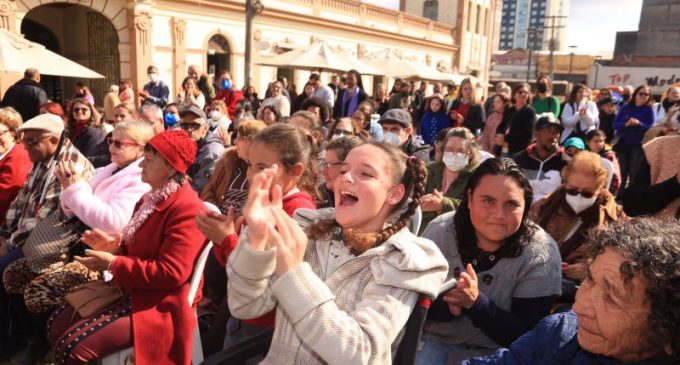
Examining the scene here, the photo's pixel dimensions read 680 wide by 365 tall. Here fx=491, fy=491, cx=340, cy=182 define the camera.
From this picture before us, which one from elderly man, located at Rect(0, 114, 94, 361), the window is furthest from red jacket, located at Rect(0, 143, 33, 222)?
the window

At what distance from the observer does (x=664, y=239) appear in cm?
131

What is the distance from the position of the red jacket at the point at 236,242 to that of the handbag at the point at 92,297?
2.24 ft

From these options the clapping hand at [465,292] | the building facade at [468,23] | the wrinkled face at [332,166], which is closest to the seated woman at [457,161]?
the wrinkled face at [332,166]

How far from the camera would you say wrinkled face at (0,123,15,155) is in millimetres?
3893

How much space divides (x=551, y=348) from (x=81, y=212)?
2.64m

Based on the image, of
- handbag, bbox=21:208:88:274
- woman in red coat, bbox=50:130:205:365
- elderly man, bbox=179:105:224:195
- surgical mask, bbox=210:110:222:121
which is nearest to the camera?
woman in red coat, bbox=50:130:205:365

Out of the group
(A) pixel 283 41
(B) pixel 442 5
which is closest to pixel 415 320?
(A) pixel 283 41

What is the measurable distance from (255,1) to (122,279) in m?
12.5

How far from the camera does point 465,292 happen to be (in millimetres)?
1957

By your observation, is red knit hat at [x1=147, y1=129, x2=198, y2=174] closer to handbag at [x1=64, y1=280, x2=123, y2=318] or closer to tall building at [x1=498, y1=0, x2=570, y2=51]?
handbag at [x1=64, y1=280, x2=123, y2=318]

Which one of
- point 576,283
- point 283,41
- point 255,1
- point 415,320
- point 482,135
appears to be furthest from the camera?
point 283,41

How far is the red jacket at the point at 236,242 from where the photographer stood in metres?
2.25

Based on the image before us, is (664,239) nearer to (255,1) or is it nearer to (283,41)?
(255,1)

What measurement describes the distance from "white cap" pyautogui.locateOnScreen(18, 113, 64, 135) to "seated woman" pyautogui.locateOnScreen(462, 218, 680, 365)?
3.64 meters
